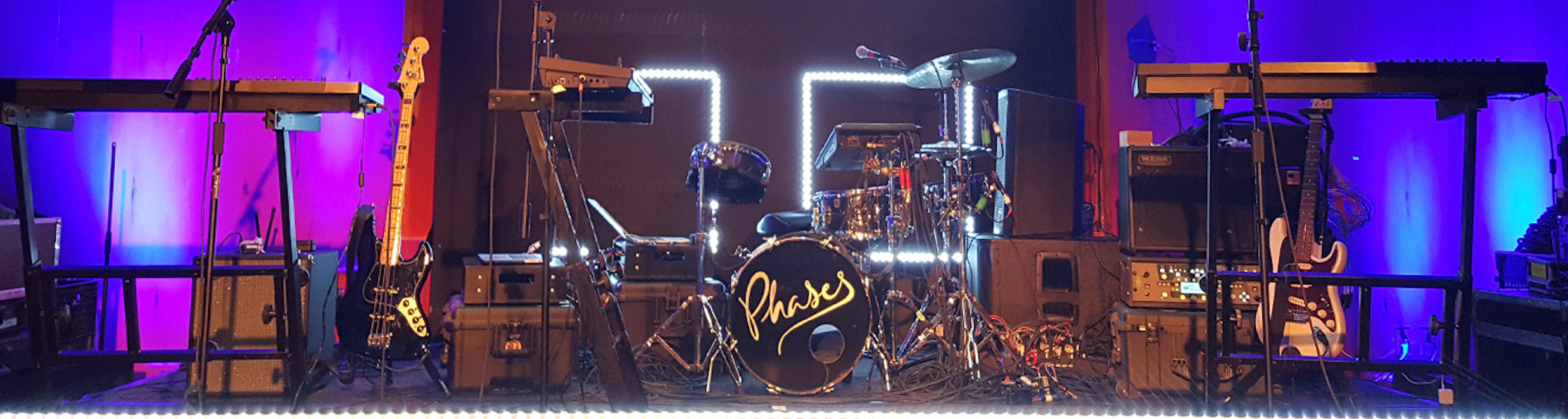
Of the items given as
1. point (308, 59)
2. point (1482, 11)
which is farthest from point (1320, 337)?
point (308, 59)

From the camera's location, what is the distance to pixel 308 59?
4922 millimetres

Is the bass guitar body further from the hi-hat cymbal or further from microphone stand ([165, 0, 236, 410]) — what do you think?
the hi-hat cymbal

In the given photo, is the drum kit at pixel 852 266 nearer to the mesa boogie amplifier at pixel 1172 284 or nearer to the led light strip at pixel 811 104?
the mesa boogie amplifier at pixel 1172 284

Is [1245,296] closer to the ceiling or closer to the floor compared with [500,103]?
closer to the floor

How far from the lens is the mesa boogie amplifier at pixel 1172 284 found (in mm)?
3643

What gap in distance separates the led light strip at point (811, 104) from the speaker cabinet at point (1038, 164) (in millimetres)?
1119

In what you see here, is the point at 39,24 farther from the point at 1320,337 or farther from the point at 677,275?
the point at 1320,337

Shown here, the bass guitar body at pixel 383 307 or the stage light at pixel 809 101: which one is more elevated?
the stage light at pixel 809 101

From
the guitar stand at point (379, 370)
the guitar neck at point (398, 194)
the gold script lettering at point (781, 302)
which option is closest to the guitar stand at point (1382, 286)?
the gold script lettering at point (781, 302)

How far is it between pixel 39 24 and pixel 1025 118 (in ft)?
16.4

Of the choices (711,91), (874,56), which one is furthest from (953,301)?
(711,91)

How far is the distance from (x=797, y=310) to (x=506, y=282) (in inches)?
49.1

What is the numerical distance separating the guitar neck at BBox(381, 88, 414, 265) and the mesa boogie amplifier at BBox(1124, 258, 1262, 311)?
3.13m

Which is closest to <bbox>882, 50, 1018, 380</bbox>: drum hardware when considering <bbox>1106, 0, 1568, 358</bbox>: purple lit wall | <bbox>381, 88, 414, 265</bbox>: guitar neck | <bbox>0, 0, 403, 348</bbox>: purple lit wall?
<bbox>1106, 0, 1568, 358</bbox>: purple lit wall
